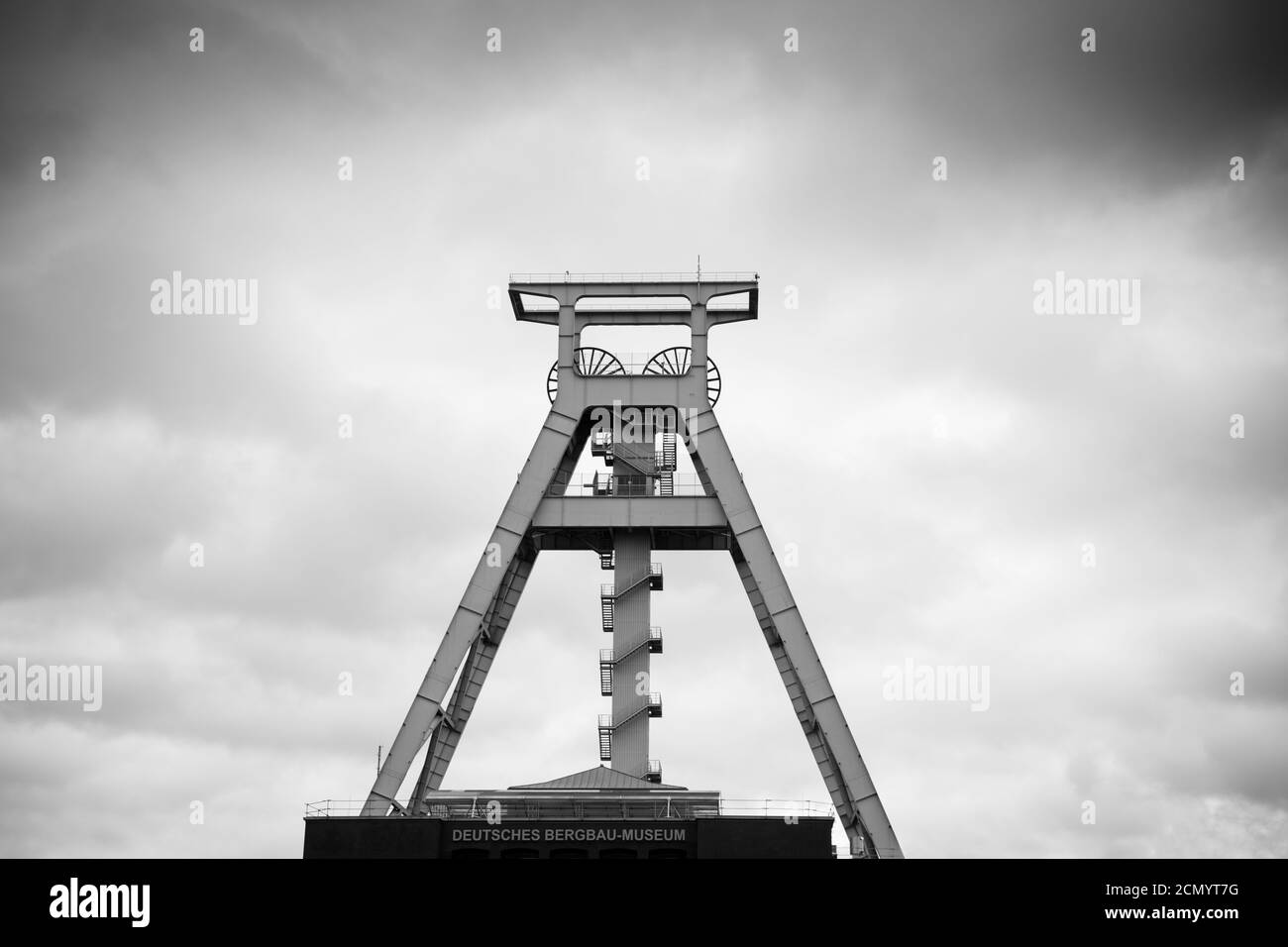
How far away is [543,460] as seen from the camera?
56812 millimetres

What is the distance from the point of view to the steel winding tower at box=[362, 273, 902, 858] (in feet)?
177

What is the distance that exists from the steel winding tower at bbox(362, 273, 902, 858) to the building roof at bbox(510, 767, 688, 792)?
3.15 meters

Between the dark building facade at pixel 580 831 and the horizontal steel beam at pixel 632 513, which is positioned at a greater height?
the horizontal steel beam at pixel 632 513

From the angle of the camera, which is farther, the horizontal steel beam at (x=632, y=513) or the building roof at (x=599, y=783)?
the horizontal steel beam at (x=632, y=513)

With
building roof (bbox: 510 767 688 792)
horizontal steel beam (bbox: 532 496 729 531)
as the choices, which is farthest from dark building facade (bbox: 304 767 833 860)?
horizontal steel beam (bbox: 532 496 729 531)

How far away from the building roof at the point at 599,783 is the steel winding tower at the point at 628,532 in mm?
3149

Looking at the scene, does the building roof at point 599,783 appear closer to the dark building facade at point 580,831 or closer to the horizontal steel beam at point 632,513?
the dark building facade at point 580,831

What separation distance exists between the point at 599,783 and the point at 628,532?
391 inches

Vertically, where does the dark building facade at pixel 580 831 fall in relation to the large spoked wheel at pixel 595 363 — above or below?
below

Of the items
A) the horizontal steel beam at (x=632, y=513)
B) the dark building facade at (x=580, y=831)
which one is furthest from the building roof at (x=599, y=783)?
the horizontal steel beam at (x=632, y=513)

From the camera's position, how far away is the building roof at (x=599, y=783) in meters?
50.4

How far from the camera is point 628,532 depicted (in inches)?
2251

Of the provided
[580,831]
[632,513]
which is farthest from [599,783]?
[632,513]

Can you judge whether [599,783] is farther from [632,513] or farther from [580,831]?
[632,513]
